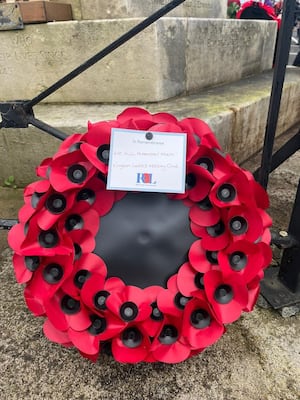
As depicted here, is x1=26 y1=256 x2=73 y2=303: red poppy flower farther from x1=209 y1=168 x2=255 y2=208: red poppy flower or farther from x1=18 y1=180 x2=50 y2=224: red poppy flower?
x1=209 y1=168 x2=255 y2=208: red poppy flower

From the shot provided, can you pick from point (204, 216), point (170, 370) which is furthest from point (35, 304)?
point (204, 216)

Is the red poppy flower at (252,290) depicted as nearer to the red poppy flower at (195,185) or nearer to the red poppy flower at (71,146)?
the red poppy flower at (195,185)

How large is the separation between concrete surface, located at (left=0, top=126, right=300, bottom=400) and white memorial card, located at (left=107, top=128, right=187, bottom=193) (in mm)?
688

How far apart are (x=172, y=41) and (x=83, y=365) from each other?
228 cm

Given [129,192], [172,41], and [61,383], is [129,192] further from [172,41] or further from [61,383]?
[172,41]

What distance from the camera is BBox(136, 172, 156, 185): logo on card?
1178 mm

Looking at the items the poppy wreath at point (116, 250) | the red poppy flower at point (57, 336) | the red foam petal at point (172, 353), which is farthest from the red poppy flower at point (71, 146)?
the red foam petal at point (172, 353)

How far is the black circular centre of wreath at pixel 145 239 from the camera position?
1.22m

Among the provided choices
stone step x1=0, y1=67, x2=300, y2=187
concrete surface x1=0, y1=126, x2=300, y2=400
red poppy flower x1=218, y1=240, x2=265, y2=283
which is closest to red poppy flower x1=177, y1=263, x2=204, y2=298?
red poppy flower x1=218, y1=240, x2=265, y2=283

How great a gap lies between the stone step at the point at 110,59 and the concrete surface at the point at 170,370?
1849 mm

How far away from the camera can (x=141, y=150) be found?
3.94 ft

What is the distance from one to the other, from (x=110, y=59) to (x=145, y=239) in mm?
1890

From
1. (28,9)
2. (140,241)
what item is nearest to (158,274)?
(140,241)

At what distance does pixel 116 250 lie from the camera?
1.23m
